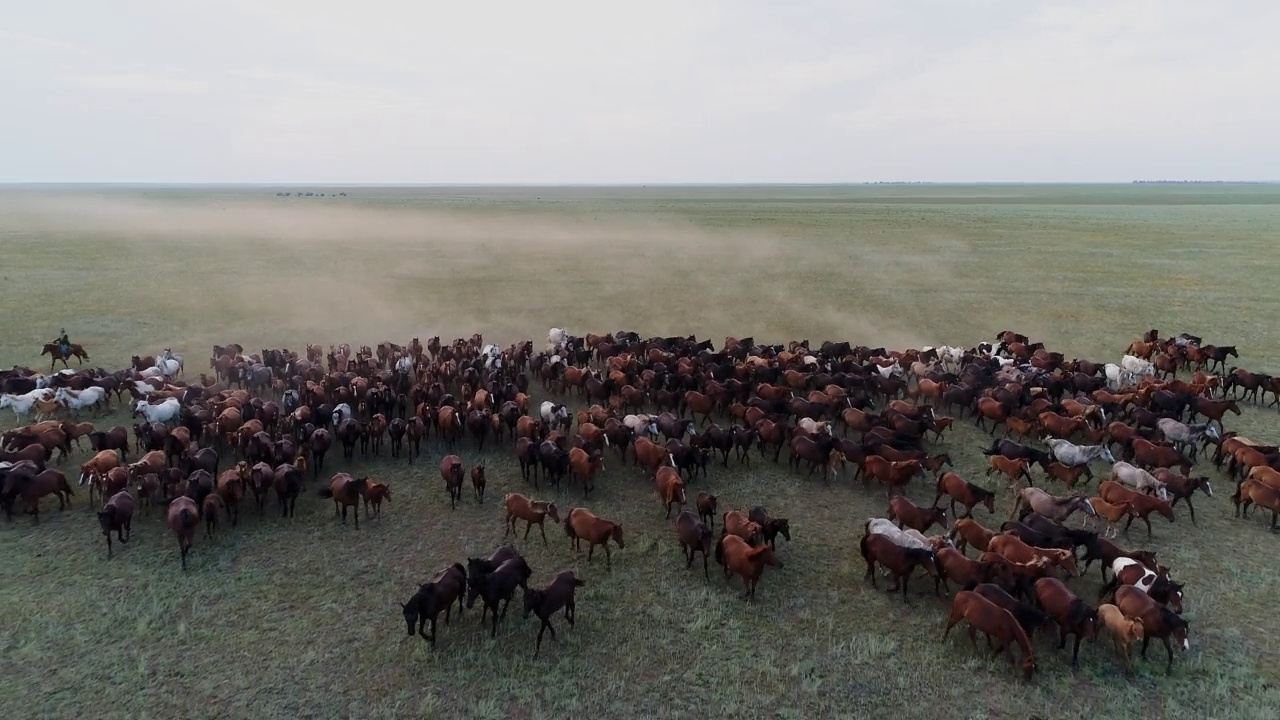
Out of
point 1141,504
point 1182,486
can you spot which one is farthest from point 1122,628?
point 1182,486

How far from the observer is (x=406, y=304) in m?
27.2

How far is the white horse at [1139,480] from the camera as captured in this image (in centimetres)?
1055

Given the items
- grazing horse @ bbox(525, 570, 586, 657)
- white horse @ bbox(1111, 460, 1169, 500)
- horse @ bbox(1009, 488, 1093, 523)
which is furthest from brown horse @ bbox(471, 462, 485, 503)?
→ white horse @ bbox(1111, 460, 1169, 500)

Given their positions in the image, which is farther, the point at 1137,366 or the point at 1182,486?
the point at 1137,366

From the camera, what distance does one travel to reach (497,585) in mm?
7898

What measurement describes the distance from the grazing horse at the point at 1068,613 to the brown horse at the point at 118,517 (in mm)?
11913

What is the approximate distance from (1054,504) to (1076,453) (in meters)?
2.51

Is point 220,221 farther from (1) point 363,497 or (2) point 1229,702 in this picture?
(2) point 1229,702

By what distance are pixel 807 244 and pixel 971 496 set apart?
38299mm

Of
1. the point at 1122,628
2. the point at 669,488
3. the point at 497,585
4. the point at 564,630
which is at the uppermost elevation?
the point at 669,488

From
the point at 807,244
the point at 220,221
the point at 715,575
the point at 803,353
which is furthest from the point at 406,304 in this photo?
the point at 220,221

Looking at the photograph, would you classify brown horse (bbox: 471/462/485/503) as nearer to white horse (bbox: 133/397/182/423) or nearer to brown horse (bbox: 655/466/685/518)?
brown horse (bbox: 655/466/685/518)

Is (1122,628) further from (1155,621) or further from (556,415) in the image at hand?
(556,415)

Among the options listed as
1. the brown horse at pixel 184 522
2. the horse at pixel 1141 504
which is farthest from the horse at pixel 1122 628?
the brown horse at pixel 184 522
